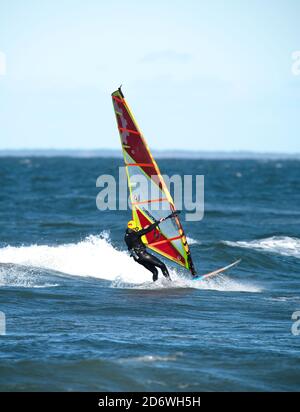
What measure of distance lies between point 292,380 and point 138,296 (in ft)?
15.1

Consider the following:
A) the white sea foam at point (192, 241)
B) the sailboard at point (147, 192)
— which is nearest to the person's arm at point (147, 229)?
the sailboard at point (147, 192)

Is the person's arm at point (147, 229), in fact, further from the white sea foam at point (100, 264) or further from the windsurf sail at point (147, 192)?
the white sea foam at point (100, 264)

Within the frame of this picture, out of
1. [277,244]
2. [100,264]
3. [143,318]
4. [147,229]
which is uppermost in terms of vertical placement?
[277,244]

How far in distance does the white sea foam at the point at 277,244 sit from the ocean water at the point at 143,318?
3 centimetres

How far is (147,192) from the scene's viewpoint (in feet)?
46.0

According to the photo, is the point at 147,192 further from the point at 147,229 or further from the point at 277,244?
the point at 277,244

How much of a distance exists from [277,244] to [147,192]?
7.84 meters

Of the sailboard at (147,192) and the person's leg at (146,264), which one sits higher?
the sailboard at (147,192)

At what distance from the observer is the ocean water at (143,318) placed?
8.56 metres

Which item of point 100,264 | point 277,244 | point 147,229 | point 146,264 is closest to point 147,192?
point 147,229

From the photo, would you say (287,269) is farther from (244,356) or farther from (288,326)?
(244,356)

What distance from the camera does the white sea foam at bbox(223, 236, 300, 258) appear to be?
1962 cm

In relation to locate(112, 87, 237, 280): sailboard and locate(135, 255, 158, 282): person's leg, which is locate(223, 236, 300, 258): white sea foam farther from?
locate(135, 255, 158, 282): person's leg
